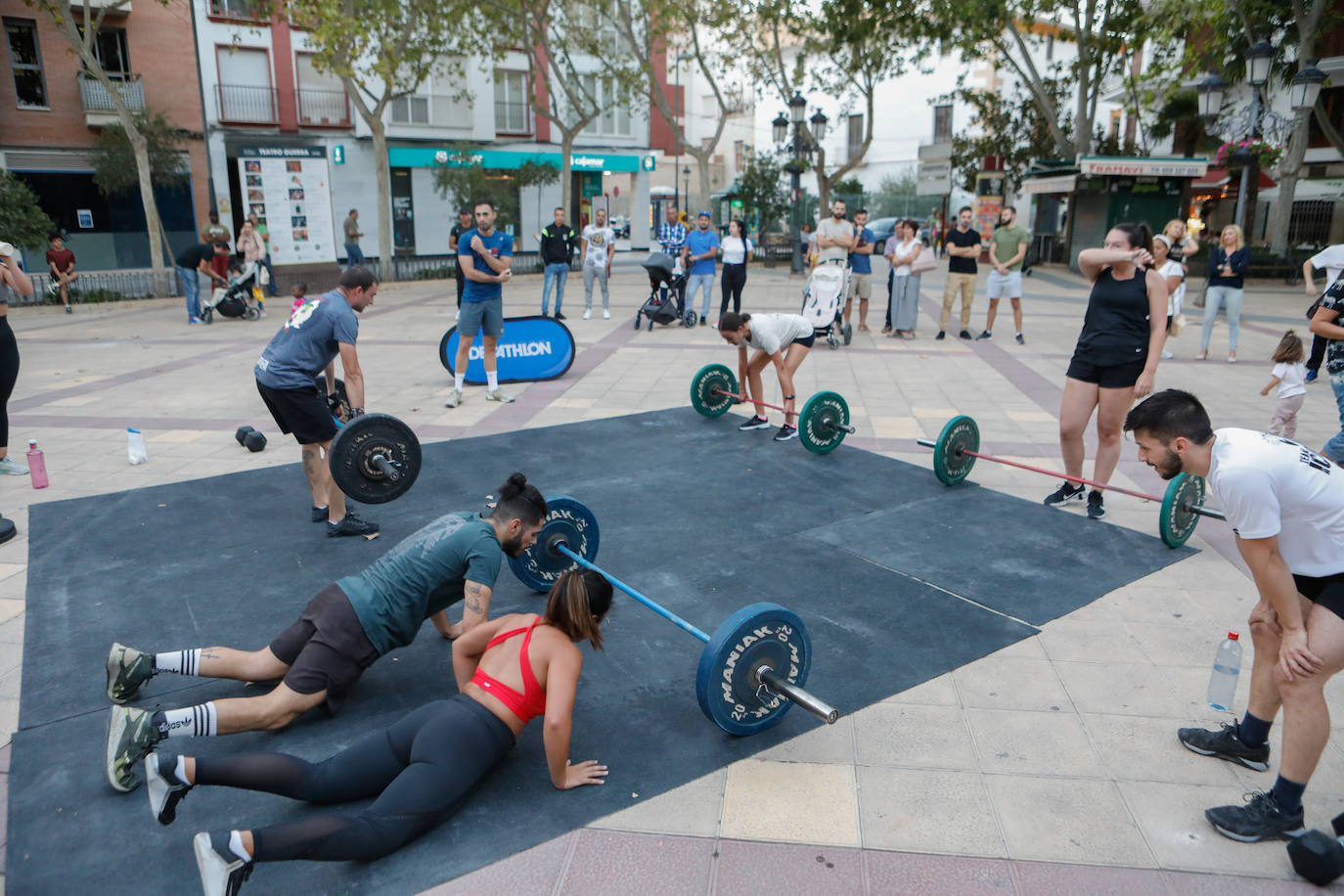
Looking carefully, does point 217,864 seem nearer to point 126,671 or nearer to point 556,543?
point 126,671

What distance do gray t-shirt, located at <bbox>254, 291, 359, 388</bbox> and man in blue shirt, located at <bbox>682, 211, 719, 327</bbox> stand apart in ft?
28.5

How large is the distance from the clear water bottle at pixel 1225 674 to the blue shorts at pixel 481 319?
23.0ft

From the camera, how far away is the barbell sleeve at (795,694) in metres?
3.28

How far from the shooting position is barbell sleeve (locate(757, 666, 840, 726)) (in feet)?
10.8

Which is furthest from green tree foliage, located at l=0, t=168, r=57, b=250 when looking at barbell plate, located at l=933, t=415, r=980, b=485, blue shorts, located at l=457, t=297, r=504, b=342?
barbell plate, located at l=933, t=415, r=980, b=485

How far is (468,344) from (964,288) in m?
7.84

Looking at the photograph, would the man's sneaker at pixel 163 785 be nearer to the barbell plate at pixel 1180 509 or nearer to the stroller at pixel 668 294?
the barbell plate at pixel 1180 509

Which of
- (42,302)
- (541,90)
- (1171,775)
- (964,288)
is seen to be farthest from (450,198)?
(1171,775)

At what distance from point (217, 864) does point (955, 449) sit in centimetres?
555

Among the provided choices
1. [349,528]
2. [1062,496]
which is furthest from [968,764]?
[349,528]

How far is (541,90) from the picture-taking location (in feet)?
107

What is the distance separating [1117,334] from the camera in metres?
5.64

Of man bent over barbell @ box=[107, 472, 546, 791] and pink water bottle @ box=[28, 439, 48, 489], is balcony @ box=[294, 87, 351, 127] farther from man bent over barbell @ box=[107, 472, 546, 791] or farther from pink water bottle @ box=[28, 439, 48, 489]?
man bent over barbell @ box=[107, 472, 546, 791]

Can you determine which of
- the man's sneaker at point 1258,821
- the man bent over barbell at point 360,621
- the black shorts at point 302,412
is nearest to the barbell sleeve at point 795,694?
the man bent over barbell at point 360,621
